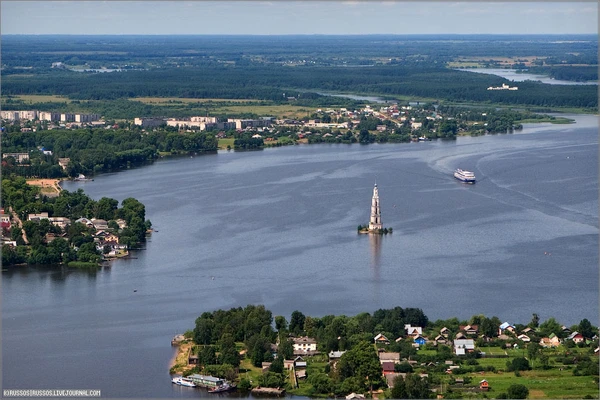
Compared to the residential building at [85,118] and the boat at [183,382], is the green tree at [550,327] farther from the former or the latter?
the residential building at [85,118]

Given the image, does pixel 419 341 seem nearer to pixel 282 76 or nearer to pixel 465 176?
pixel 465 176

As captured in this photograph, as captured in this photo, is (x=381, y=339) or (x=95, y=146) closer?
(x=381, y=339)

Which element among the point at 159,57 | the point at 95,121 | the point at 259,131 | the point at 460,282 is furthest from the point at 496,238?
the point at 159,57

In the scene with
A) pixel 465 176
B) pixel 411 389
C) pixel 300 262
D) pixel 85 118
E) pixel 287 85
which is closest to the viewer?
pixel 411 389

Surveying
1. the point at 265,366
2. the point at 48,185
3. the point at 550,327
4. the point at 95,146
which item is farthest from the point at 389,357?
the point at 95,146

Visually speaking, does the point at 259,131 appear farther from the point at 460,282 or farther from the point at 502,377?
the point at 502,377
